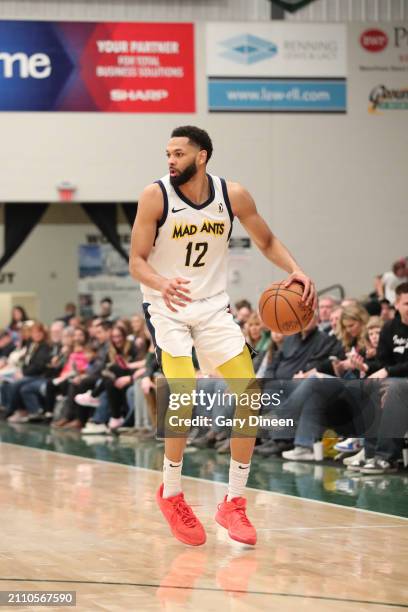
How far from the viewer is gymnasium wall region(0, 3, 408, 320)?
1798 cm

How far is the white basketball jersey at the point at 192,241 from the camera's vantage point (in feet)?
17.6

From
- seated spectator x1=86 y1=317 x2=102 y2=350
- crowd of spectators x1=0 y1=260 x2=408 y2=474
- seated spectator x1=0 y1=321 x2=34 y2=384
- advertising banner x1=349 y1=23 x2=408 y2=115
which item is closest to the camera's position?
crowd of spectators x1=0 y1=260 x2=408 y2=474

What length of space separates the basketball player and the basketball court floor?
0.30 m

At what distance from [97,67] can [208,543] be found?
44.8 feet

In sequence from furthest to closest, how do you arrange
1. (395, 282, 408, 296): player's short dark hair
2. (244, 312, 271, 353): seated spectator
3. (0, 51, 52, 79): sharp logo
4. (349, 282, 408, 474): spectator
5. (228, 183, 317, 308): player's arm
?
1. (0, 51, 52, 79): sharp logo
2. (244, 312, 271, 353): seated spectator
3. (395, 282, 408, 296): player's short dark hair
4. (349, 282, 408, 474): spectator
5. (228, 183, 317, 308): player's arm

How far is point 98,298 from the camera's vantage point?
21500mm

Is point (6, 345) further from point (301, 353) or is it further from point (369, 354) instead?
point (369, 354)

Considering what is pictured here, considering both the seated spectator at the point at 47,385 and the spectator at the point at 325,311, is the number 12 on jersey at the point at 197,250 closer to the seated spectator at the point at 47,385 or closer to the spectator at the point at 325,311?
the spectator at the point at 325,311

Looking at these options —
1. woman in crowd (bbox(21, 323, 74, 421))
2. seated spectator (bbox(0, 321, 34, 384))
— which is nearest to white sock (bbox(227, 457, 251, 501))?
woman in crowd (bbox(21, 323, 74, 421))

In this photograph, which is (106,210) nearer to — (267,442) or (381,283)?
(381,283)

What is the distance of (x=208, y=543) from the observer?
5.29m

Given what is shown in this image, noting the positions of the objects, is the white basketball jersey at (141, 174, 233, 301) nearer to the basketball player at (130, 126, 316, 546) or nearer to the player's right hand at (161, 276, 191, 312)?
the basketball player at (130, 126, 316, 546)

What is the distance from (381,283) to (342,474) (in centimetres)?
574

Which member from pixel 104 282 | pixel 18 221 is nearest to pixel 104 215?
pixel 18 221
